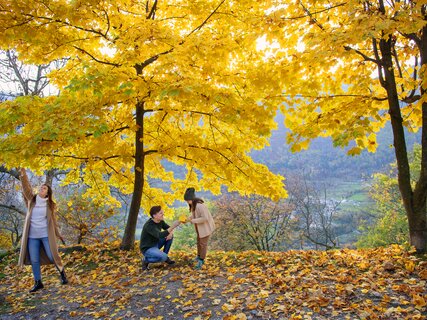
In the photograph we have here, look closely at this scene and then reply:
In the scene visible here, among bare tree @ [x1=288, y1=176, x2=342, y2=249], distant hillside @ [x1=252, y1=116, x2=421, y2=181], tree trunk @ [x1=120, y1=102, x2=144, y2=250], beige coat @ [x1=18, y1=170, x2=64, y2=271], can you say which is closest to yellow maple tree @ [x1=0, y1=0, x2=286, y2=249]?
tree trunk @ [x1=120, y1=102, x2=144, y2=250]

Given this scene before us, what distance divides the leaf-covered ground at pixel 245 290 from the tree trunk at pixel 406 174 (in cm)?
39

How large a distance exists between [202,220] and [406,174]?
3554 mm

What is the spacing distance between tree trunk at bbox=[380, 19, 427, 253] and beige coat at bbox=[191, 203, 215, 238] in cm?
336

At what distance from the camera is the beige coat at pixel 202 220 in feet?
19.7

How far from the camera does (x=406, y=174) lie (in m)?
5.78

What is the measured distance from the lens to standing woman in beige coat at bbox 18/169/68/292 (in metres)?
5.58

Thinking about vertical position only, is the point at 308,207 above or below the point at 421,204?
below

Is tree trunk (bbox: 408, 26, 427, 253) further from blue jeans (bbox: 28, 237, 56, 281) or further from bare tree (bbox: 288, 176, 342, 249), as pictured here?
bare tree (bbox: 288, 176, 342, 249)

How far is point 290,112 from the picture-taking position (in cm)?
596

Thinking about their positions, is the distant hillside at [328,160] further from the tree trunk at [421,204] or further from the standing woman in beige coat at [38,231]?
the standing woman in beige coat at [38,231]

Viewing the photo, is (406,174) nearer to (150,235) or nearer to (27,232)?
(150,235)

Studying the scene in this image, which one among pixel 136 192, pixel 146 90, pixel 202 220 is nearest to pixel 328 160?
pixel 136 192

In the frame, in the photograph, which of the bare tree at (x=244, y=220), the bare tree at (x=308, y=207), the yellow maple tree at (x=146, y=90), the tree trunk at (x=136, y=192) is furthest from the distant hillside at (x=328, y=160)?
the yellow maple tree at (x=146, y=90)

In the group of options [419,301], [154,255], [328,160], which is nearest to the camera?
[419,301]
